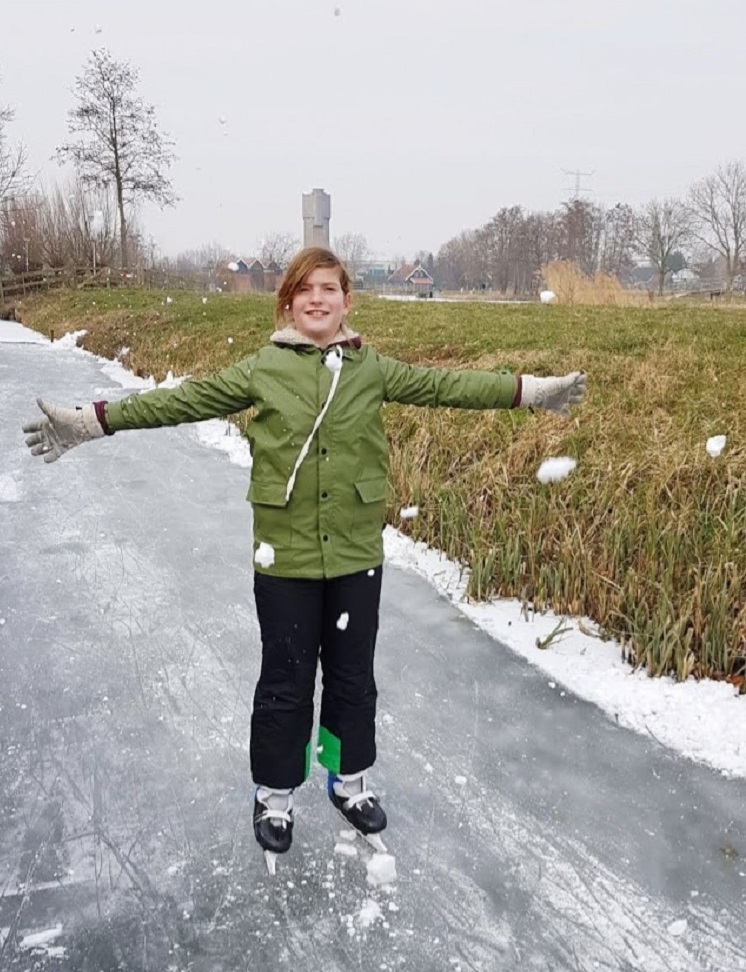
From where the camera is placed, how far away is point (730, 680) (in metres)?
2.81

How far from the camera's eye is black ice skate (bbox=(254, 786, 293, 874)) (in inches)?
77.5

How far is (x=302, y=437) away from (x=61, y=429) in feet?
2.04

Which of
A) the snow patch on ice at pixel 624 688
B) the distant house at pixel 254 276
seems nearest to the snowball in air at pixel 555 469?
the snow patch on ice at pixel 624 688

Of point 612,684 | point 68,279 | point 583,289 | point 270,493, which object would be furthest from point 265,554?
point 68,279

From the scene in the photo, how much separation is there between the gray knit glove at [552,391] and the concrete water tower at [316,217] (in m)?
2.03

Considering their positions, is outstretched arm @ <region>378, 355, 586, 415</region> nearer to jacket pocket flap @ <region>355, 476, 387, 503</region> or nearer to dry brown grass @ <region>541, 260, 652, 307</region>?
jacket pocket flap @ <region>355, 476, 387, 503</region>

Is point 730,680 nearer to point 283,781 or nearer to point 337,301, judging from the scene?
point 283,781

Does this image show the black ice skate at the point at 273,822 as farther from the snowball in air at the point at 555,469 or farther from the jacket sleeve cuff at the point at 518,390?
the snowball in air at the point at 555,469

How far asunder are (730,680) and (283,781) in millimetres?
1685

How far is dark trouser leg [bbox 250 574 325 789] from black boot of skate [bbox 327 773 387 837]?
0.13 meters

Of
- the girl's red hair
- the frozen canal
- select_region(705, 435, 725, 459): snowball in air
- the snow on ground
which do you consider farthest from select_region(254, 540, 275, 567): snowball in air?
select_region(705, 435, 725, 459): snowball in air

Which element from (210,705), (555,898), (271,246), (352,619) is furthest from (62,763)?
(271,246)

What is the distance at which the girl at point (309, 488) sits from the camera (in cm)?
192

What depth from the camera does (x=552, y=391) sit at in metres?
2.16
